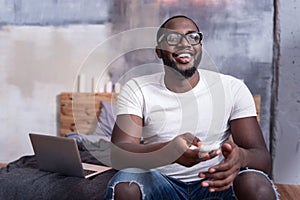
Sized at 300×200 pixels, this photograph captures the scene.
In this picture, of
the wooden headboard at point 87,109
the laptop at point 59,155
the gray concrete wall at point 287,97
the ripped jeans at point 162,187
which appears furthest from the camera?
the wooden headboard at point 87,109

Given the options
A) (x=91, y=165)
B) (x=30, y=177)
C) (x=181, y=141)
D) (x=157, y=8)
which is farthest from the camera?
(x=157, y=8)

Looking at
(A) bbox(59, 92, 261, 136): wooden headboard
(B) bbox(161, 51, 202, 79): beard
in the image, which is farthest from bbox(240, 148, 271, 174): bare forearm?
(A) bbox(59, 92, 261, 136): wooden headboard

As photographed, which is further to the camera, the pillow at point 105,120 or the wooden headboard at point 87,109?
the wooden headboard at point 87,109

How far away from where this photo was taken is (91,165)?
2162 mm

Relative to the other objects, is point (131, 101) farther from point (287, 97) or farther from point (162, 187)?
point (287, 97)

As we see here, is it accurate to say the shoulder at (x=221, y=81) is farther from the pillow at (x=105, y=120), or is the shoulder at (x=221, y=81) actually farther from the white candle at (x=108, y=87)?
the white candle at (x=108, y=87)

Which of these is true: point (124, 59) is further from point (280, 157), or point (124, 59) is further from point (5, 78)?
point (280, 157)

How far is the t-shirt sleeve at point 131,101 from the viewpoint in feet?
5.29

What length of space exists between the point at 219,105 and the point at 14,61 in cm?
238

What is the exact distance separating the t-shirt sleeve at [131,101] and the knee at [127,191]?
0.34m

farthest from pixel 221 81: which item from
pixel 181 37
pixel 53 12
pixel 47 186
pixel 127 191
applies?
pixel 53 12

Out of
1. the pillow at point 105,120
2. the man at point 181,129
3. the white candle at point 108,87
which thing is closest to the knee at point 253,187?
the man at point 181,129

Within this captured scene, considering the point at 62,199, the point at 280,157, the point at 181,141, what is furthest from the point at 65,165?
the point at 280,157

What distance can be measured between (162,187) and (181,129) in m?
0.27
